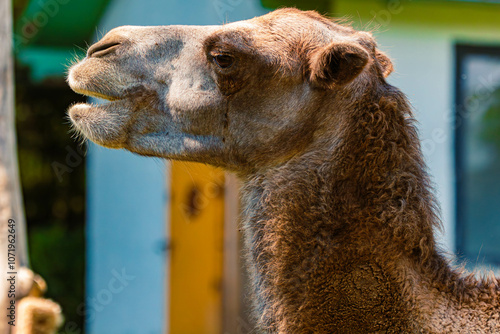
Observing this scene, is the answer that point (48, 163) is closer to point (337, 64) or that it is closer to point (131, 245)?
point (131, 245)

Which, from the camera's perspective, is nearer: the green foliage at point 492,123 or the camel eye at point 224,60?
the camel eye at point 224,60

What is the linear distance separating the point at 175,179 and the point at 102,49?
5.11m

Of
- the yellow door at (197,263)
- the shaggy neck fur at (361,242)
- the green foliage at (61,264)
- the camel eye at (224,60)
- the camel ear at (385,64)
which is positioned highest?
the camel eye at (224,60)

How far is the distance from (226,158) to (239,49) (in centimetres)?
53

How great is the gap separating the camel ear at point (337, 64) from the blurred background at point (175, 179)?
2.83 meters

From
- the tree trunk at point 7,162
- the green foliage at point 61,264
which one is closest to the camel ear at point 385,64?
the tree trunk at point 7,162

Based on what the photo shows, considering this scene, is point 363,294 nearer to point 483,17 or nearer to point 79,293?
point 483,17

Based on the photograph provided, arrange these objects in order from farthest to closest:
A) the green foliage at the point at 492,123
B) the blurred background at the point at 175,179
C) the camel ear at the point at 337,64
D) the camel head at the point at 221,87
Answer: the green foliage at the point at 492,123 → the blurred background at the point at 175,179 → the camel head at the point at 221,87 → the camel ear at the point at 337,64

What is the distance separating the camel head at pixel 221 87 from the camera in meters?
2.81

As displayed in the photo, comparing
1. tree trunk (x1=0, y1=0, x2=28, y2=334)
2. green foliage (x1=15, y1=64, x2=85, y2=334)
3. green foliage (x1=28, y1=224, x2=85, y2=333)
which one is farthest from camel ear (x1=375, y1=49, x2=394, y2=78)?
green foliage (x1=15, y1=64, x2=85, y2=334)

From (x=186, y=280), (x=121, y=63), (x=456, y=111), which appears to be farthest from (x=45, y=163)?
Answer: (x=121, y=63)

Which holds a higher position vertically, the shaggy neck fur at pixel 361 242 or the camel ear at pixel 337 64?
the camel ear at pixel 337 64

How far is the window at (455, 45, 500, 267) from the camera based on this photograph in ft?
22.7

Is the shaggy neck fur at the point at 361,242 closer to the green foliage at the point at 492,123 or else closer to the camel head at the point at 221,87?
the camel head at the point at 221,87
